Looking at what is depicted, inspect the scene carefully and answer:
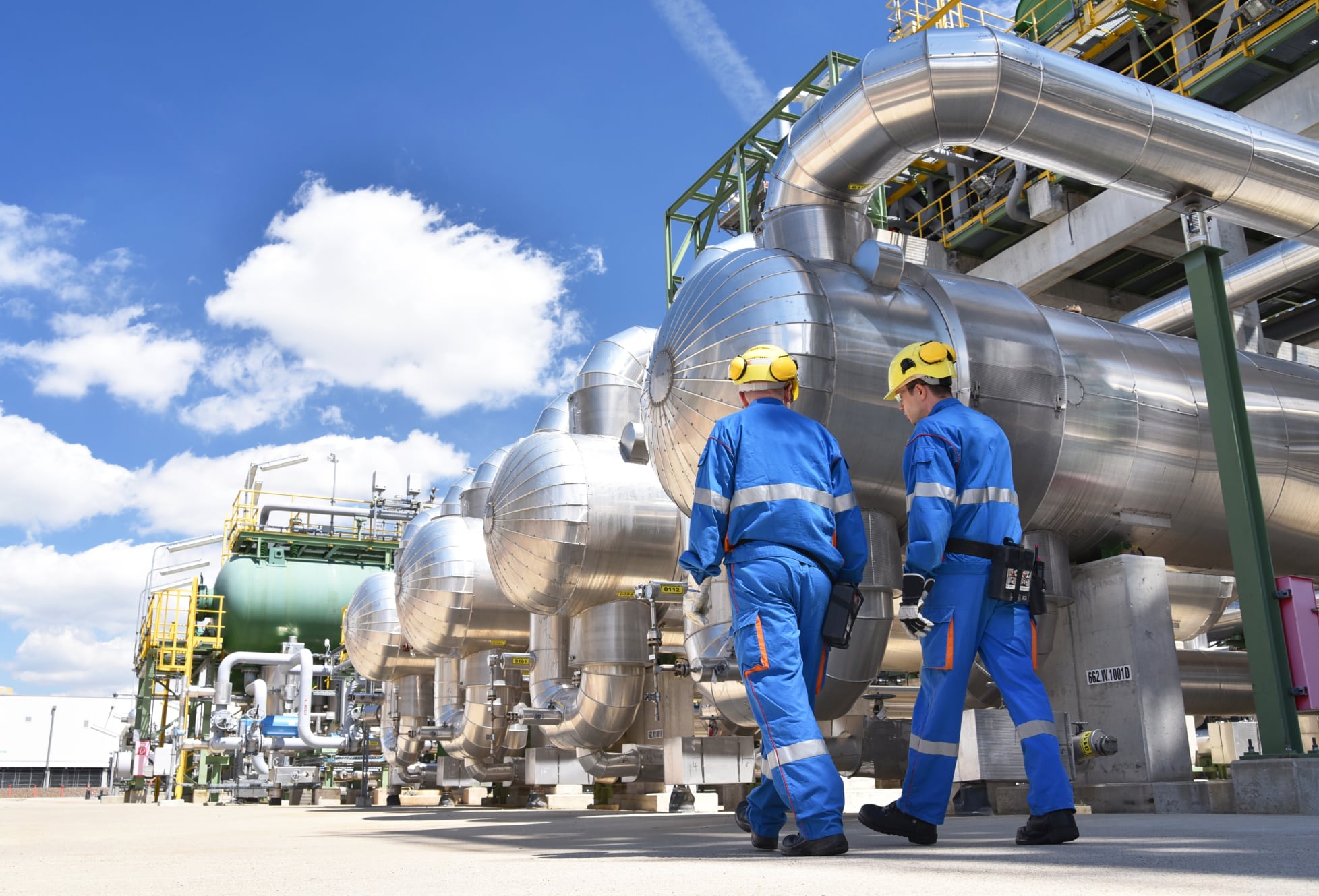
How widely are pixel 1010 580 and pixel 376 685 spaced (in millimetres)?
18080

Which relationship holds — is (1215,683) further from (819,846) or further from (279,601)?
(279,601)

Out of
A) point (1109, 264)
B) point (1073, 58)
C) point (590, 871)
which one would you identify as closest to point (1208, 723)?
point (1109, 264)

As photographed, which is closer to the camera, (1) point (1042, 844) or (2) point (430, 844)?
(1) point (1042, 844)

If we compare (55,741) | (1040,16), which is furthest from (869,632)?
(55,741)

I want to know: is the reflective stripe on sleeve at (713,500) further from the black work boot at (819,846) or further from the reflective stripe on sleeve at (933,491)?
the black work boot at (819,846)

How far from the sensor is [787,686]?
Result: 3.57 m

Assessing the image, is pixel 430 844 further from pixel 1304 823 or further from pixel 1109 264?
pixel 1109 264

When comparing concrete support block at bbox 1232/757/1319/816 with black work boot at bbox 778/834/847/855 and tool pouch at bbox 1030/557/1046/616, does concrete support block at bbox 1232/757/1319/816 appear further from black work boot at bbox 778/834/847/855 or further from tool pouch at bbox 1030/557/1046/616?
black work boot at bbox 778/834/847/855

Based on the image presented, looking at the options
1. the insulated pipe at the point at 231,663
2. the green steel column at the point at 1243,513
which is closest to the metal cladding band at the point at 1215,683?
the green steel column at the point at 1243,513

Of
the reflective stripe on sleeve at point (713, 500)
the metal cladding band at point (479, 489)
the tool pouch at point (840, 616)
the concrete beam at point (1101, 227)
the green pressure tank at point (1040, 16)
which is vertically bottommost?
the tool pouch at point (840, 616)

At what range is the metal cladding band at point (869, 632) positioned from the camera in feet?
18.7

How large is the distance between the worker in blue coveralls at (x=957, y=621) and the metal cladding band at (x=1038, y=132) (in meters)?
2.36

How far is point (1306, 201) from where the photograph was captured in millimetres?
6395

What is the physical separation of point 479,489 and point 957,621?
10.4 meters
